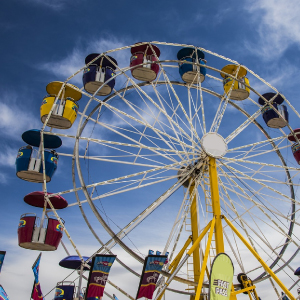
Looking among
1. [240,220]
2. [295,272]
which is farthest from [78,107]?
[295,272]

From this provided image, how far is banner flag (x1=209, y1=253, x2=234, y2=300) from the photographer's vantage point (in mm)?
8172

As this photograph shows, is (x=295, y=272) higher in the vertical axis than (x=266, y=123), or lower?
lower

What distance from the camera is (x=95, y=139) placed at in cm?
1230

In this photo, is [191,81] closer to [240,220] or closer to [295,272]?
[240,220]

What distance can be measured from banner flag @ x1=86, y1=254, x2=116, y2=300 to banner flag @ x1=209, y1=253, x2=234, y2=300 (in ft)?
9.38

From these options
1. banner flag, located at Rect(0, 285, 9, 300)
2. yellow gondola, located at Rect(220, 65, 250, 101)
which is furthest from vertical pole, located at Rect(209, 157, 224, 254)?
banner flag, located at Rect(0, 285, 9, 300)

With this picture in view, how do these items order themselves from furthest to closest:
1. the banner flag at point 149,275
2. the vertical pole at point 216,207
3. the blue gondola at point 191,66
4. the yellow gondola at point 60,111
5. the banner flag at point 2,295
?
1. the blue gondola at point 191,66
2. the yellow gondola at point 60,111
3. the vertical pole at point 216,207
4. the banner flag at point 149,275
5. the banner flag at point 2,295

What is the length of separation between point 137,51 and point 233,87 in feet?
15.4

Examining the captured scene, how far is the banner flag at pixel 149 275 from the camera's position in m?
9.41

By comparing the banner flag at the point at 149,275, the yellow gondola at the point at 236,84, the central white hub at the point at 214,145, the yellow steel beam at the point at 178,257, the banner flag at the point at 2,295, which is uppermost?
the yellow gondola at the point at 236,84

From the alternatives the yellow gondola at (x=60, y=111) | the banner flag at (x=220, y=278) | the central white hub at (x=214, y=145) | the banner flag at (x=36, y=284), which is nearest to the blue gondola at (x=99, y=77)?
the yellow gondola at (x=60, y=111)

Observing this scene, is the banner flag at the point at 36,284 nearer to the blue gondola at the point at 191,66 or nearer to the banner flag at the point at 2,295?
the banner flag at the point at 2,295

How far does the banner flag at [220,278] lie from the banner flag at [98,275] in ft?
9.38

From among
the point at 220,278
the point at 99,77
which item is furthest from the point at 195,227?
the point at 99,77
